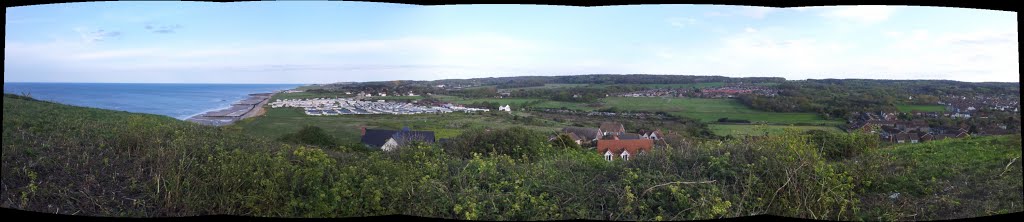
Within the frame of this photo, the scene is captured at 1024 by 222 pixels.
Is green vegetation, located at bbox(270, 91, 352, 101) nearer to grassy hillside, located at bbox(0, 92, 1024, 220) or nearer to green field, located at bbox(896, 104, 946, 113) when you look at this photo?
grassy hillside, located at bbox(0, 92, 1024, 220)

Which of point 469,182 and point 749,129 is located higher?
point 749,129

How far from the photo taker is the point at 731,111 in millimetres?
4969

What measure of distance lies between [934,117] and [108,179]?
22.5 feet

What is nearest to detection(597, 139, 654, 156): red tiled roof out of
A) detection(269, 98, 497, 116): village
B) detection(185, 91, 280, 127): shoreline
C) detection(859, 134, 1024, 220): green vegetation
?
detection(269, 98, 497, 116): village

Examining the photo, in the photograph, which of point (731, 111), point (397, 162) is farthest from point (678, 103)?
point (397, 162)

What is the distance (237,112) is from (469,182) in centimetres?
244

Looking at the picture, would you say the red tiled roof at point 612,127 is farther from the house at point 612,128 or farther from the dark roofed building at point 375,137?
the dark roofed building at point 375,137

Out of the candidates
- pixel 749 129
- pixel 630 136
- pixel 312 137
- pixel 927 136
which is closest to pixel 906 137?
pixel 927 136

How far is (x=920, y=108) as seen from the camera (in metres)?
4.86

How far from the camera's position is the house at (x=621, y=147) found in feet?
15.4

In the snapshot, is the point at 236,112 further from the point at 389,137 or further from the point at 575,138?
the point at 575,138

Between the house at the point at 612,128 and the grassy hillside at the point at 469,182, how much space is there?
0.48 metres

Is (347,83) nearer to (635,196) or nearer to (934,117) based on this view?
(635,196)

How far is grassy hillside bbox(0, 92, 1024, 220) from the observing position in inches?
147
